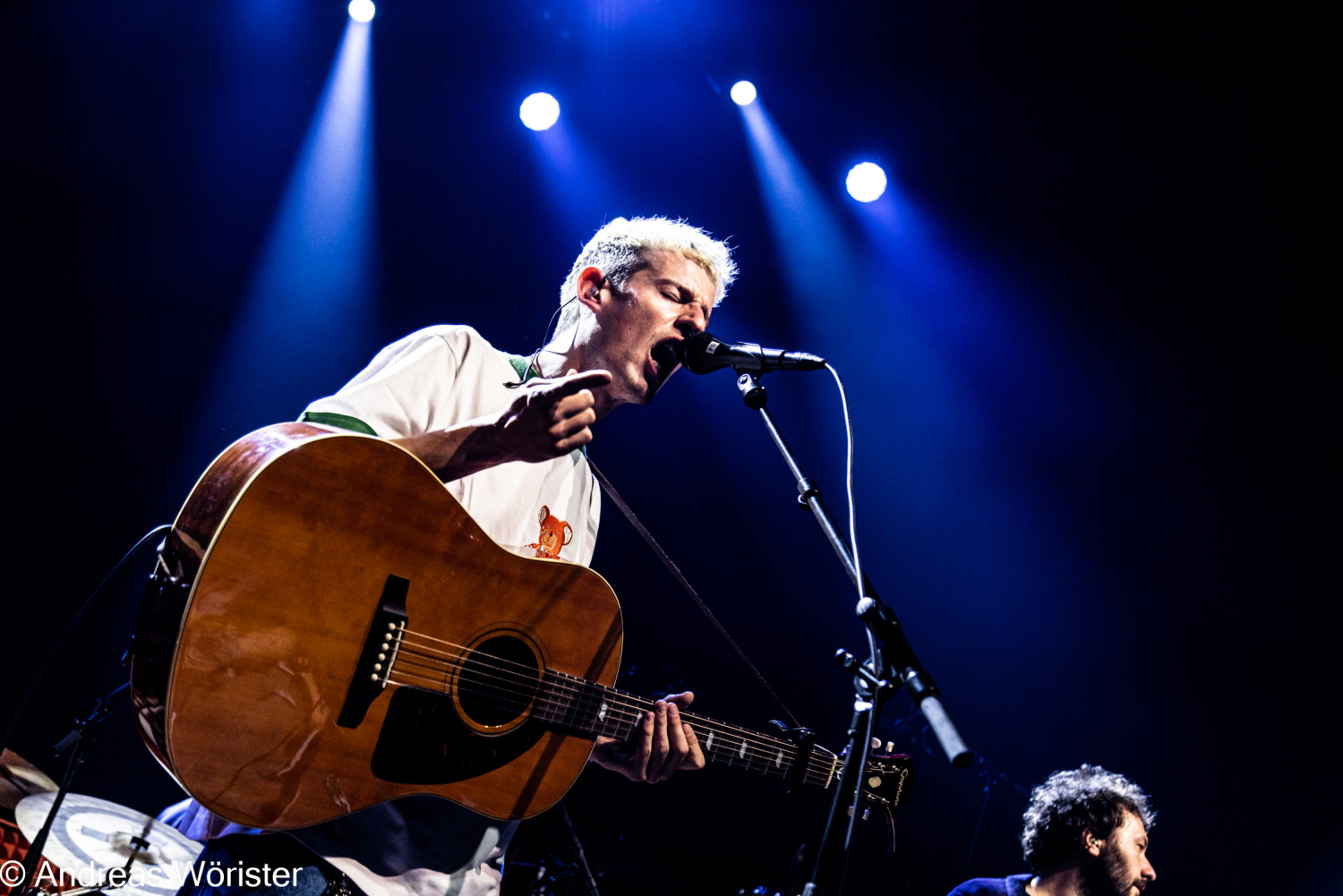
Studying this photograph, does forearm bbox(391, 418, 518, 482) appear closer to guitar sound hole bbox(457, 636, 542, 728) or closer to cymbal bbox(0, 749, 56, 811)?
guitar sound hole bbox(457, 636, 542, 728)

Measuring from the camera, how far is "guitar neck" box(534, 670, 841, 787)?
234 centimetres

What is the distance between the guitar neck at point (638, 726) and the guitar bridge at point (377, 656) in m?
0.54

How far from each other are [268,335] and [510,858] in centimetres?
446

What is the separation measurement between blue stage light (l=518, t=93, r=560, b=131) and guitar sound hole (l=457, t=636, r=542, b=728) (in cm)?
484

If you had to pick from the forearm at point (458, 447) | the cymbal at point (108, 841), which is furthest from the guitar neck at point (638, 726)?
the cymbal at point (108, 841)

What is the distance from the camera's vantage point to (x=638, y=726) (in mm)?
2633

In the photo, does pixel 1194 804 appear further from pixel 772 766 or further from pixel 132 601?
pixel 132 601

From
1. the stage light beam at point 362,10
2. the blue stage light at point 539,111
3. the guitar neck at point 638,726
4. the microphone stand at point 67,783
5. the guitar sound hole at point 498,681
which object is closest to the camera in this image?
the guitar sound hole at point 498,681

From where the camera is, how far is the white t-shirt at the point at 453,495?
1.95 meters

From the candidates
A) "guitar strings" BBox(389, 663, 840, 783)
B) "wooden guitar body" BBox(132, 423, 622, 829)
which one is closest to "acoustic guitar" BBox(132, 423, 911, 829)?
"wooden guitar body" BBox(132, 423, 622, 829)

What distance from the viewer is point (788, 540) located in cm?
798

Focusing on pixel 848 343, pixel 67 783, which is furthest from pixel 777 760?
pixel 848 343

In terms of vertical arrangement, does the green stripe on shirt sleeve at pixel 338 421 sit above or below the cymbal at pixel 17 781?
above

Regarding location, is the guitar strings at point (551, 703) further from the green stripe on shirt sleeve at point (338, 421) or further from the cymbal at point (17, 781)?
the cymbal at point (17, 781)
